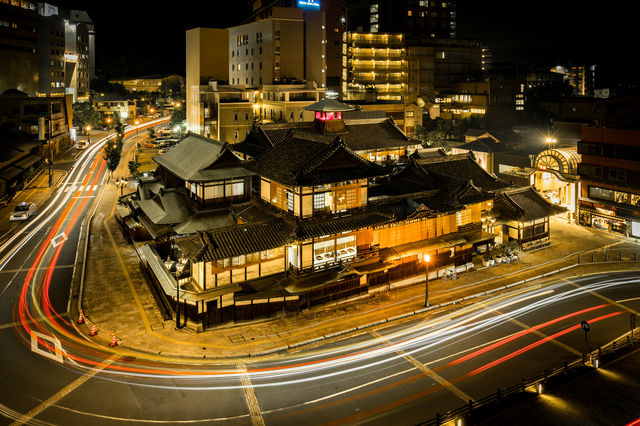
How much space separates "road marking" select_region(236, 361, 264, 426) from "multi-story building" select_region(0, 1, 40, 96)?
111 metres

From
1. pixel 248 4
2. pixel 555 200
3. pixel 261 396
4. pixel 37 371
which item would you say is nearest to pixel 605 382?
pixel 261 396

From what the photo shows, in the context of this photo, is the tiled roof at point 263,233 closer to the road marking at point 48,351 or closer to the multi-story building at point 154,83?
the road marking at point 48,351

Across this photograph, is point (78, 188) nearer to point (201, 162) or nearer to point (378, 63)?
point (201, 162)

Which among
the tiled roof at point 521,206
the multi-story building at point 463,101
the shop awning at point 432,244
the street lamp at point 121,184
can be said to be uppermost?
the multi-story building at point 463,101

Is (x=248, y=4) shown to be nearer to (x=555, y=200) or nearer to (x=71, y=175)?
(x=71, y=175)

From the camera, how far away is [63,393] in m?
23.7

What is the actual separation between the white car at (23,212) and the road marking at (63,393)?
39.0 metres

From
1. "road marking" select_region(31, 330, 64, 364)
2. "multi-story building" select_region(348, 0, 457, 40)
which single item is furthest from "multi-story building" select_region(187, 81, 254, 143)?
"multi-story building" select_region(348, 0, 457, 40)

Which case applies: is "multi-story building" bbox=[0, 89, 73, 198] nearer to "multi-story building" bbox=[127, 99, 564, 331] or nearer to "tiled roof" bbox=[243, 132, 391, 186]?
"multi-story building" bbox=[127, 99, 564, 331]

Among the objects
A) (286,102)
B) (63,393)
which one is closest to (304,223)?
(63,393)

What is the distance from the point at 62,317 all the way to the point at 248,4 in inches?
4714

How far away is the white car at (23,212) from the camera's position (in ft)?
185

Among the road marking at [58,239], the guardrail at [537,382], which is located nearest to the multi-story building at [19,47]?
the road marking at [58,239]

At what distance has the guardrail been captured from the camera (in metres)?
19.8
